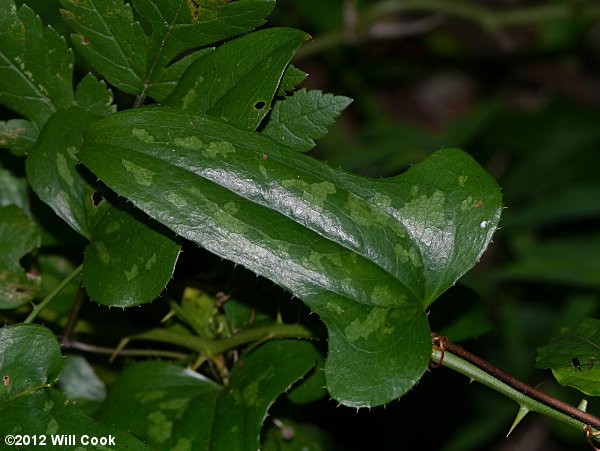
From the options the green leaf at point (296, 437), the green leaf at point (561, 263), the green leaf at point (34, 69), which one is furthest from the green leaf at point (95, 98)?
the green leaf at point (561, 263)

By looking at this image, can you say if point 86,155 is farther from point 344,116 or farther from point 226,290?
point 344,116

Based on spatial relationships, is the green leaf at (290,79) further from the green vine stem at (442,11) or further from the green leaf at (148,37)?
the green vine stem at (442,11)

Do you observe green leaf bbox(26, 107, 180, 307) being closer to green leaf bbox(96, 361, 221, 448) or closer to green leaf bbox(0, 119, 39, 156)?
green leaf bbox(0, 119, 39, 156)

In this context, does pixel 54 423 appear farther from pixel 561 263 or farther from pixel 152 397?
pixel 561 263

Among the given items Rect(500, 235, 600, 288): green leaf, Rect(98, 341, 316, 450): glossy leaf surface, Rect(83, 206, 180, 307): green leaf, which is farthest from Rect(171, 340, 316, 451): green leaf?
Rect(500, 235, 600, 288): green leaf

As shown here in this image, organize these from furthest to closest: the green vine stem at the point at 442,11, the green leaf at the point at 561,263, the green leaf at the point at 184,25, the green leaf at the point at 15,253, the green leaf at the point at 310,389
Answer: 1. the green vine stem at the point at 442,11
2. the green leaf at the point at 561,263
3. the green leaf at the point at 15,253
4. the green leaf at the point at 310,389
5. the green leaf at the point at 184,25

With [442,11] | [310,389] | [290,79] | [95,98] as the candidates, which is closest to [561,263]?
[442,11]
